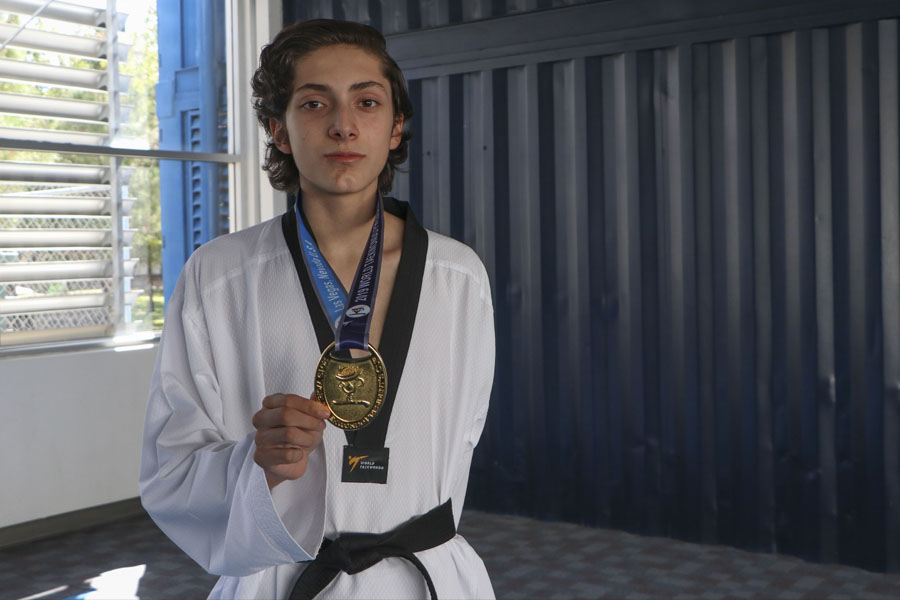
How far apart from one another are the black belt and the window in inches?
145

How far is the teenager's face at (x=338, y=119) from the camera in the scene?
3.84 ft

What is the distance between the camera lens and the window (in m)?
4.41

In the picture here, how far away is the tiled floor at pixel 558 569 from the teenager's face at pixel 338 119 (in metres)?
2.63

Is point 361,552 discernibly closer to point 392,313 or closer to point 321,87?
point 392,313

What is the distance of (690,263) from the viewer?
13.4 feet

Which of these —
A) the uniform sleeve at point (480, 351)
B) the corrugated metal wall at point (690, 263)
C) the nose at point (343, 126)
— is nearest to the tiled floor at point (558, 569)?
the corrugated metal wall at point (690, 263)

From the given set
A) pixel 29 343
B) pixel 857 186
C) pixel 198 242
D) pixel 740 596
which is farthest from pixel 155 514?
pixel 198 242

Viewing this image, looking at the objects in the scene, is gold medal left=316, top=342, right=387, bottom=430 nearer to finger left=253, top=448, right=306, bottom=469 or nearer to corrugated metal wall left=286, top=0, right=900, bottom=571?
finger left=253, top=448, right=306, bottom=469

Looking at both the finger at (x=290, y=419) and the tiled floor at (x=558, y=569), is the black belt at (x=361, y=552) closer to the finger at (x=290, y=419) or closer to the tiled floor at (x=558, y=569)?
the finger at (x=290, y=419)

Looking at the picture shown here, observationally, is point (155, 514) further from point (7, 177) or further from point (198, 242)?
point (198, 242)

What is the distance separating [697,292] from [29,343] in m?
3.12

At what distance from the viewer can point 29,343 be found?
14.5 ft

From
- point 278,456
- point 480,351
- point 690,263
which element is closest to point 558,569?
point 690,263

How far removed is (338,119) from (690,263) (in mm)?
3161
